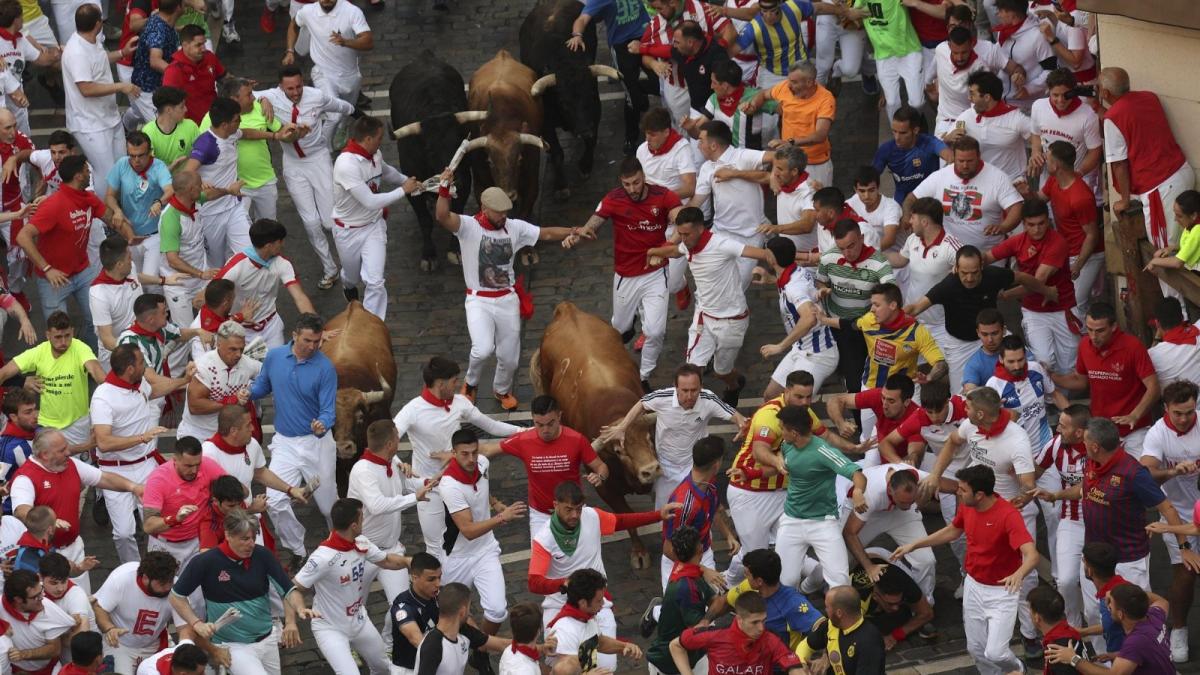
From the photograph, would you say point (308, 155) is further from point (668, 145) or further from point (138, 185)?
point (668, 145)

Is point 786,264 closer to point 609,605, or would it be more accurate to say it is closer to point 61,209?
point 609,605

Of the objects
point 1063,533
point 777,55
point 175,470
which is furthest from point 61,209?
point 1063,533

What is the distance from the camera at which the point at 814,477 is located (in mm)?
15477

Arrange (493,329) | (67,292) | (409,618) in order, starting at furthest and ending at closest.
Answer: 1. (67,292)
2. (493,329)
3. (409,618)

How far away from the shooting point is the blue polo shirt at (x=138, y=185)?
19203 millimetres

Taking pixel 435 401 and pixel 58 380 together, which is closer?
pixel 435 401

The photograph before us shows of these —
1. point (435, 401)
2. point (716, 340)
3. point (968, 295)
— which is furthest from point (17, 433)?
point (968, 295)

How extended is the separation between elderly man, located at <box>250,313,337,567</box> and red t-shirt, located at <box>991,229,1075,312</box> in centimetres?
594

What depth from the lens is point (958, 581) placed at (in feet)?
54.2

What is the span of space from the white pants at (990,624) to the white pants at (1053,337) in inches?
139

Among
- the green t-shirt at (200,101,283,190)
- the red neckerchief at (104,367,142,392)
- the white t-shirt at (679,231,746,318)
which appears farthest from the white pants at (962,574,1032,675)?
the green t-shirt at (200,101,283,190)

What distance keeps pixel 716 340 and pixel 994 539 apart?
427cm

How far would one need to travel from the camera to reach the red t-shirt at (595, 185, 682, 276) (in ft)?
61.0

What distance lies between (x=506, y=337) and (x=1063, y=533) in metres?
5.62
